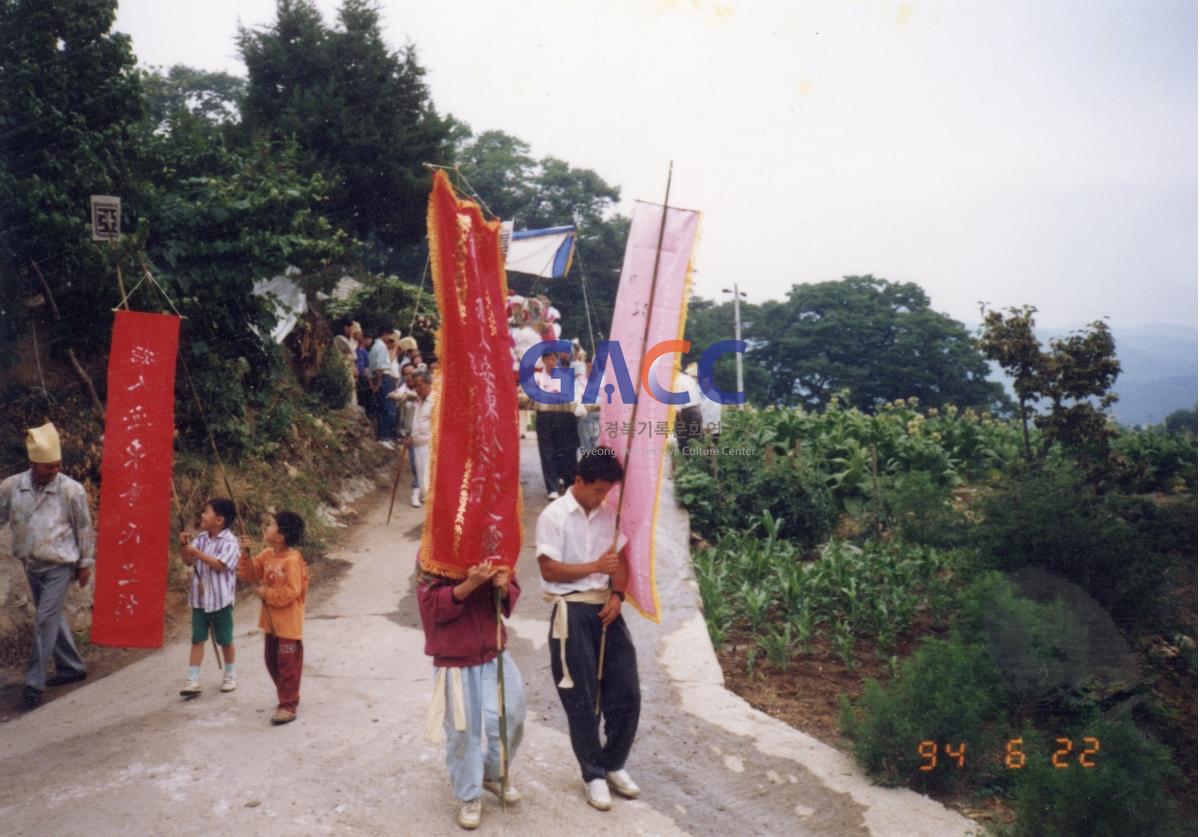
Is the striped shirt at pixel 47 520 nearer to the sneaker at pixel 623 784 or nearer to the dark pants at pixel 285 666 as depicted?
the dark pants at pixel 285 666

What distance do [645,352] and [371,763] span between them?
8.21ft

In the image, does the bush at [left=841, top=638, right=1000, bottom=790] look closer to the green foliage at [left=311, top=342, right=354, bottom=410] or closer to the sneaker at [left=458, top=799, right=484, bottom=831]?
the sneaker at [left=458, top=799, right=484, bottom=831]

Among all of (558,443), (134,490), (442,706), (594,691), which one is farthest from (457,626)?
(558,443)

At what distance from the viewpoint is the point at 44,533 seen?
5.73m

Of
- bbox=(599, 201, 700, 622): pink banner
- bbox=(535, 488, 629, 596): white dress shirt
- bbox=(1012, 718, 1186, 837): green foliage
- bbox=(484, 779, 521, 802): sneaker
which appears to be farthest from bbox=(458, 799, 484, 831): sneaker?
bbox=(1012, 718, 1186, 837): green foliage

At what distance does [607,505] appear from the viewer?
4340mm

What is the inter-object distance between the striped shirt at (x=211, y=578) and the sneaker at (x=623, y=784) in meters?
2.63

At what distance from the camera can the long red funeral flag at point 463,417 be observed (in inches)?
148

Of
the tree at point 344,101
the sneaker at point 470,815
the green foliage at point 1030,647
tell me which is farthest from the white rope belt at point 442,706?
the tree at point 344,101

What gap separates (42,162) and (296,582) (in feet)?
14.1

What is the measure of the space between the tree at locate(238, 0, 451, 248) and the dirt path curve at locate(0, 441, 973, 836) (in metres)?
12.4

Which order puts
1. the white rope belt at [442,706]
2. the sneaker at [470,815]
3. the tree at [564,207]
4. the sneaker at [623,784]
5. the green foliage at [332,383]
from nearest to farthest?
1. the white rope belt at [442,706]
2. the sneaker at [470,815]
3. the sneaker at [623,784]
4. the green foliage at [332,383]
5. the tree at [564,207]

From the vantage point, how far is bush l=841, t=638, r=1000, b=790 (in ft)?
15.8

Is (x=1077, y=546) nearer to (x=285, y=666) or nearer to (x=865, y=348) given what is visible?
(x=285, y=666)
